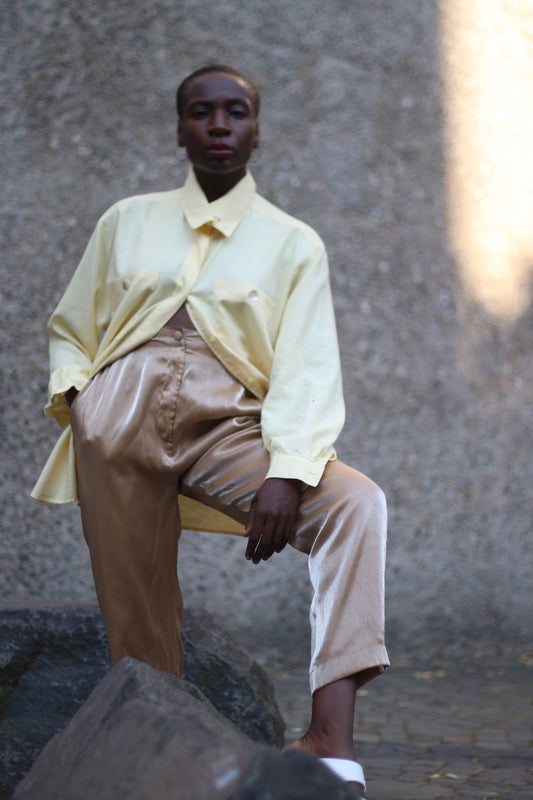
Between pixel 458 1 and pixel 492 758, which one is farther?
pixel 458 1

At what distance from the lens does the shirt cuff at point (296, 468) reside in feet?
7.83

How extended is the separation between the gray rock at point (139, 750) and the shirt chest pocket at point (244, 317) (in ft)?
2.87

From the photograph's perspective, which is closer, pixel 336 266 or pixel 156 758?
pixel 156 758

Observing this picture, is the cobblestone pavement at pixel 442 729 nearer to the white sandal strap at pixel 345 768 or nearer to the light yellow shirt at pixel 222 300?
the white sandal strap at pixel 345 768

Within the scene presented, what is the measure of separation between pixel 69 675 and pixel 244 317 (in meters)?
1.40

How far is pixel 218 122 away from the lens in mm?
2727

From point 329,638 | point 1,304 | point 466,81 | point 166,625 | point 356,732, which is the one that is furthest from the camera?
point 466,81

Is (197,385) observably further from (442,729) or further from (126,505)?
(442,729)

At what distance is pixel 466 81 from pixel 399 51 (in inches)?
15.0

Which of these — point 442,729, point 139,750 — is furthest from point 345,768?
point 442,729

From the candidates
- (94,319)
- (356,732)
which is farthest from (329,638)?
(356,732)

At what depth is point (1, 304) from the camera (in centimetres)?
498

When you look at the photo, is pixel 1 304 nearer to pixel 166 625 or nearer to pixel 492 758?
pixel 166 625

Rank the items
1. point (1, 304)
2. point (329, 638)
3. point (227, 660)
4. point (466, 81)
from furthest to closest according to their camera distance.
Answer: point (466, 81)
point (1, 304)
point (227, 660)
point (329, 638)
